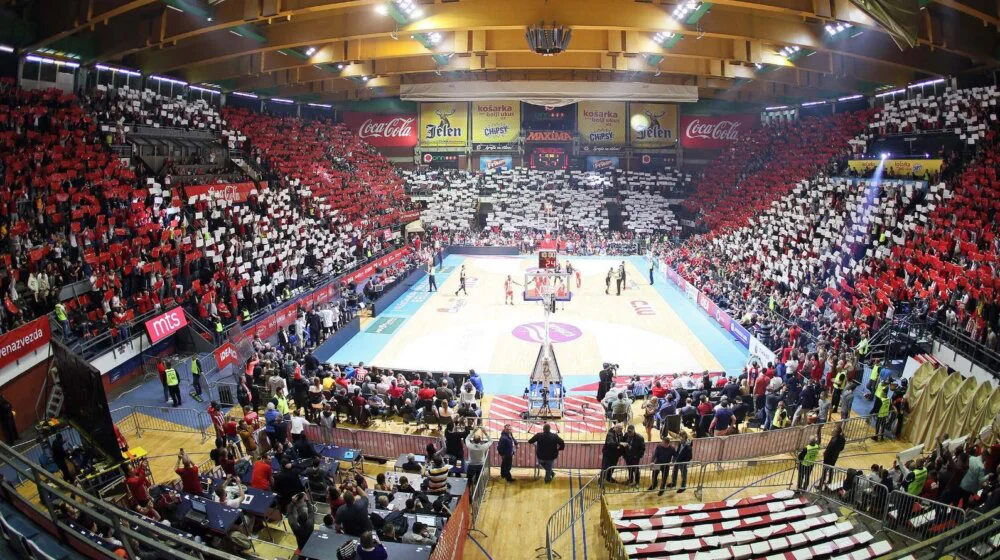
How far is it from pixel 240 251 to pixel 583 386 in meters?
15.1

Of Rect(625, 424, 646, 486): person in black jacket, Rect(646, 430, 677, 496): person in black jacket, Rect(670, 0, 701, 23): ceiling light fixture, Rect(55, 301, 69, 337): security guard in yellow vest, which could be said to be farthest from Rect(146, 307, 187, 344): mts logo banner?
Rect(670, 0, 701, 23): ceiling light fixture

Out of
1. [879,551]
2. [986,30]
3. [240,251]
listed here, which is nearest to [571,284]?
[240,251]

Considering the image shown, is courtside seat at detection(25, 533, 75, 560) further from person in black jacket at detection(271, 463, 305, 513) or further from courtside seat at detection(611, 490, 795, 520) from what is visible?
courtside seat at detection(611, 490, 795, 520)

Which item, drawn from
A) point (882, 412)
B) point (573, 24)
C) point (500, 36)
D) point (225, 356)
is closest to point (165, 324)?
point (225, 356)

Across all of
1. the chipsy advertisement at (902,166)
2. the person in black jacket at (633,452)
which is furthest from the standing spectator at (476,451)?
the chipsy advertisement at (902,166)

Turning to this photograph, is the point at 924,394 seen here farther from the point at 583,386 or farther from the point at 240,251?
the point at 240,251

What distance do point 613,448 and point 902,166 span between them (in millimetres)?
27084

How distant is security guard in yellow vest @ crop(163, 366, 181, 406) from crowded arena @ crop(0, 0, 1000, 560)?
261 millimetres

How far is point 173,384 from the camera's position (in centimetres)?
1702

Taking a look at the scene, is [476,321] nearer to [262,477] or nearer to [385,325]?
[385,325]

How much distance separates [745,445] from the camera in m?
13.5

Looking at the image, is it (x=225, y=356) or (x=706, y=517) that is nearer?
(x=706, y=517)

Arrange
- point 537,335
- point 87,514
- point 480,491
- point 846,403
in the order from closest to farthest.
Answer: point 87,514, point 480,491, point 846,403, point 537,335

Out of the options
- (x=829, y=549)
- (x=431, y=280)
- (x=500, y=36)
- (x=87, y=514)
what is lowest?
(x=829, y=549)
